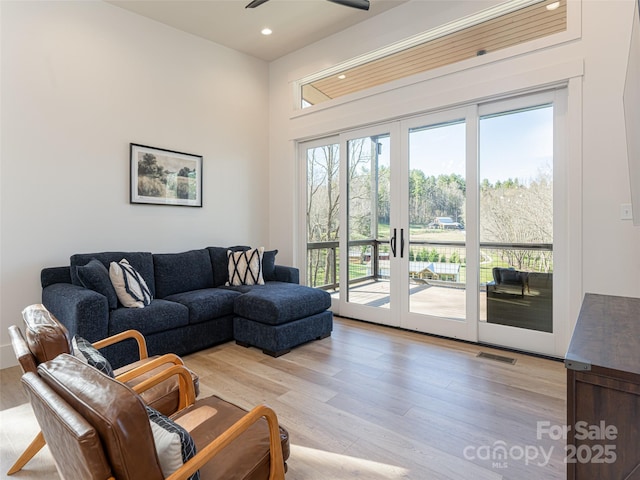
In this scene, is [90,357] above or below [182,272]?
below

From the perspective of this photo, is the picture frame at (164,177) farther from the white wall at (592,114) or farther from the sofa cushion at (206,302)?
the white wall at (592,114)

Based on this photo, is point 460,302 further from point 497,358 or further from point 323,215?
point 323,215

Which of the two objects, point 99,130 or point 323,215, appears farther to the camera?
point 323,215

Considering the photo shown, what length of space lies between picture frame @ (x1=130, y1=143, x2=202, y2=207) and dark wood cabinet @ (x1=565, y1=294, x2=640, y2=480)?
4030 mm

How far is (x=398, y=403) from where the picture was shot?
2344mm

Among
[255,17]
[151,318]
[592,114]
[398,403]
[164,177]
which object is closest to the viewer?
[398,403]

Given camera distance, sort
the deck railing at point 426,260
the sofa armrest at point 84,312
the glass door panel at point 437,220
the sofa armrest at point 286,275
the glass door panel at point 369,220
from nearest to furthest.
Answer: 1. the sofa armrest at point 84,312
2. the deck railing at point 426,260
3. the glass door panel at point 437,220
4. the glass door panel at point 369,220
5. the sofa armrest at point 286,275

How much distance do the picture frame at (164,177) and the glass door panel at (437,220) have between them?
2.61 meters

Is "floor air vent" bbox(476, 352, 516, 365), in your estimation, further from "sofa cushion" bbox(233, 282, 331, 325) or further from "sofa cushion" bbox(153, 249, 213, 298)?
"sofa cushion" bbox(153, 249, 213, 298)

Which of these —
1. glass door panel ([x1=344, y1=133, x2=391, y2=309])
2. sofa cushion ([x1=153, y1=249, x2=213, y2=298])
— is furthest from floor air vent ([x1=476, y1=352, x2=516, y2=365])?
sofa cushion ([x1=153, y1=249, x2=213, y2=298])

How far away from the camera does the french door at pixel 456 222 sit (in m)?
3.13

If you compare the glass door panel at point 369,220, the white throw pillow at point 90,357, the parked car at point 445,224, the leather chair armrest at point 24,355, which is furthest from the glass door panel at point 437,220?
the leather chair armrest at point 24,355

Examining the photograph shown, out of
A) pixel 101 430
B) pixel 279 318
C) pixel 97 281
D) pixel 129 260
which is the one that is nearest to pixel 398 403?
pixel 279 318

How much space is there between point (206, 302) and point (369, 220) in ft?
6.94
